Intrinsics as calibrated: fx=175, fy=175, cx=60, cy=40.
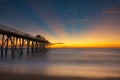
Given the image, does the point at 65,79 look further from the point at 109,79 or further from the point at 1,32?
the point at 1,32

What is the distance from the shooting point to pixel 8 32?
75.5 feet

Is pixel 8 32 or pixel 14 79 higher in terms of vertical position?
pixel 8 32

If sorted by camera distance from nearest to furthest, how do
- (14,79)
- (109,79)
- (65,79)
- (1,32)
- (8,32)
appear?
(14,79) < (65,79) < (109,79) < (1,32) < (8,32)

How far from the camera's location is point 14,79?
881 cm

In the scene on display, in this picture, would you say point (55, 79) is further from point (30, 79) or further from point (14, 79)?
point (14, 79)

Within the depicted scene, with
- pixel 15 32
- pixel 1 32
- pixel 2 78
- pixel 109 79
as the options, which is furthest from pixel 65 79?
pixel 15 32

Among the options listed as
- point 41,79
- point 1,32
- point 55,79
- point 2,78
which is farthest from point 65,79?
point 1,32

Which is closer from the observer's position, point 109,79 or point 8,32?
point 109,79

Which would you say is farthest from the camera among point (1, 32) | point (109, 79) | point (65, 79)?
point (1, 32)

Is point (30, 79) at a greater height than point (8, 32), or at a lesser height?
lesser

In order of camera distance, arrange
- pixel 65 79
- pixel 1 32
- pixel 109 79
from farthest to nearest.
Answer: pixel 1 32, pixel 109 79, pixel 65 79

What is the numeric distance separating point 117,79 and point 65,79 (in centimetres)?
313

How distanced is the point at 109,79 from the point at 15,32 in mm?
18163

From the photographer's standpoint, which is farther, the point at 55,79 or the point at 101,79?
the point at 101,79
